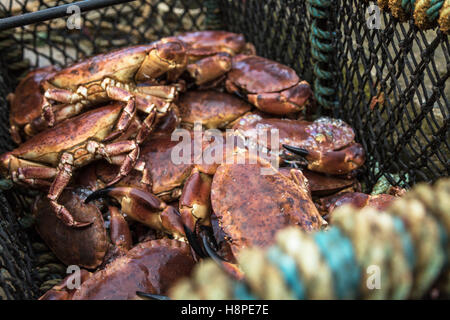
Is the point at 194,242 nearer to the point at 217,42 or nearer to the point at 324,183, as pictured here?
the point at 324,183

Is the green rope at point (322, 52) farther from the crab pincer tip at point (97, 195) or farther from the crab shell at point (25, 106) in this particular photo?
the crab shell at point (25, 106)

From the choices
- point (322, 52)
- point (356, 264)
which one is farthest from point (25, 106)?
point (356, 264)

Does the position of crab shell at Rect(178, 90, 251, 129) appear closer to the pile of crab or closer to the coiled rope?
the pile of crab

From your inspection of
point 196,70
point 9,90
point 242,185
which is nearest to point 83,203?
point 242,185

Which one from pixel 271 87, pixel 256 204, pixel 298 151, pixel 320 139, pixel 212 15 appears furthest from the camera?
pixel 212 15

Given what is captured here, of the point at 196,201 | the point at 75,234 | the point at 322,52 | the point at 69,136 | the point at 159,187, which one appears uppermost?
the point at 322,52

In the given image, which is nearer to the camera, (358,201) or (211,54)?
(358,201)
